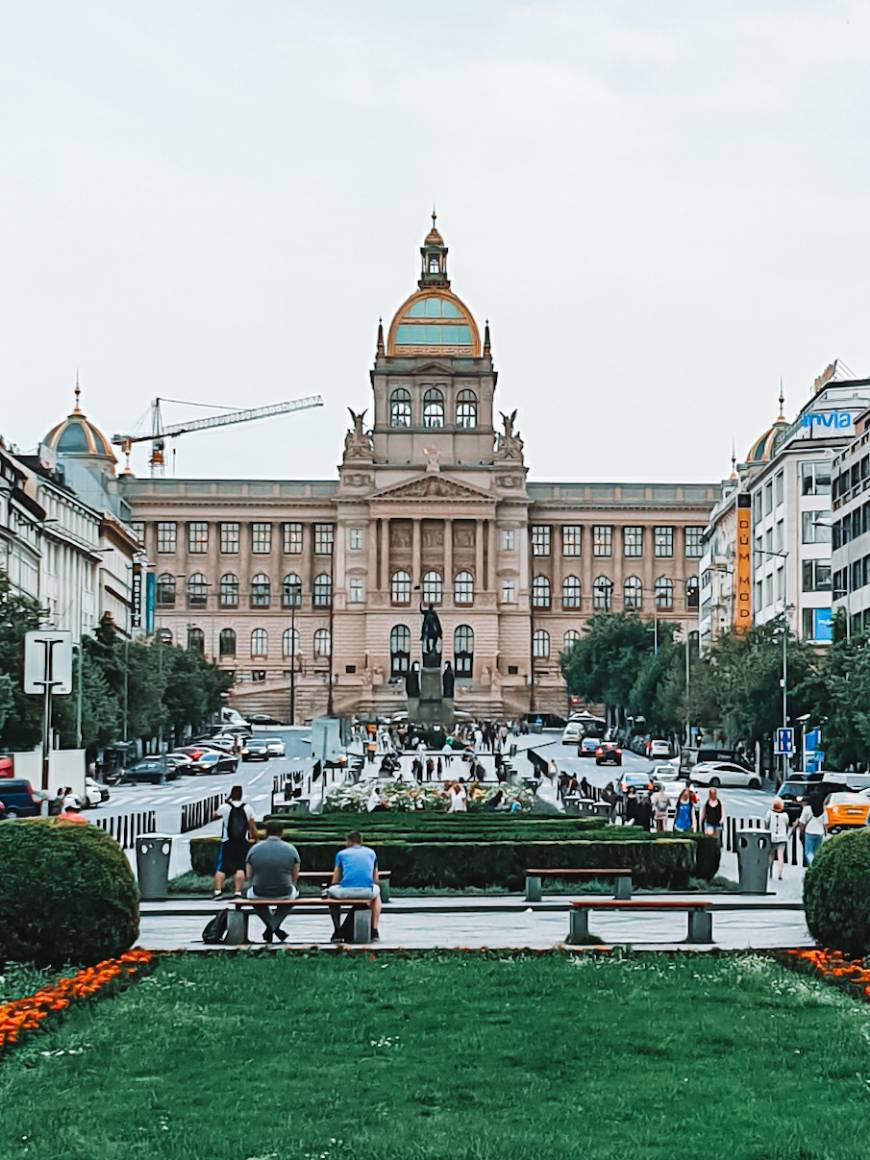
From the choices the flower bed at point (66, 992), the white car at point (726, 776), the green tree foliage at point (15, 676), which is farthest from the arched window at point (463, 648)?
the flower bed at point (66, 992)

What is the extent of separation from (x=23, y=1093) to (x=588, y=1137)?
3.65 metres

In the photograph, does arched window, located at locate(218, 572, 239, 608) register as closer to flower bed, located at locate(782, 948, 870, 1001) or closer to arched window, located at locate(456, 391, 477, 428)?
arched window, located at locate(456, 391, 477, 428)

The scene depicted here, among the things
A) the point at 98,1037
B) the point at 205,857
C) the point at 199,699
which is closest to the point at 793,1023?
the point at 98,1037

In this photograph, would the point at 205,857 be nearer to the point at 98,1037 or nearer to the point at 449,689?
the point at 98,1037

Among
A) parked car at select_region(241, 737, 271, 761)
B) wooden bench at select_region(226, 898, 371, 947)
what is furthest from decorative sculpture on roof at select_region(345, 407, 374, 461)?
wooden bench at select_region(226, 898, 371, 947)

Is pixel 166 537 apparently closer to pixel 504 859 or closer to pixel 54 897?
pixel 504 859

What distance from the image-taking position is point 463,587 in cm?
16750

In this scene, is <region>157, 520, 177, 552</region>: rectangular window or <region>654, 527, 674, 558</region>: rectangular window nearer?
<region>157, 520, 177, 552</region>: rectangular window

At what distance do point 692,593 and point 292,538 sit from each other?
34751 mm

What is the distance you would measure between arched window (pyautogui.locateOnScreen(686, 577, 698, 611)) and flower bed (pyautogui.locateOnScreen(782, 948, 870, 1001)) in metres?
151

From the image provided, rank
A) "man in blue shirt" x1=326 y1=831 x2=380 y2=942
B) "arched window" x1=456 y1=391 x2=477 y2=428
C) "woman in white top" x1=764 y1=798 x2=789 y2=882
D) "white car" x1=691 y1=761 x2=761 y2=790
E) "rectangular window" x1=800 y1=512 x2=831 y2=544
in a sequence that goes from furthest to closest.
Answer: "arched window" x1=456 y1=391 x2=477 y2=428 < "rectangular window" x1=800 y1=512 x2=831 y2=544 < "white car" x1=691 y1=761 x2=761 y2=790 < "woman in white top" x1=764 y1=798 x2=789 y2=882 < "man in blue shirt" x1=326 y1=831 x2=380 y2=942

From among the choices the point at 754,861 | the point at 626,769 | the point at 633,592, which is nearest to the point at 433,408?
the point at 633,592

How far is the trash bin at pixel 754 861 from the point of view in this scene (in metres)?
29.0

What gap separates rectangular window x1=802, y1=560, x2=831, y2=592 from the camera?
97.4m
